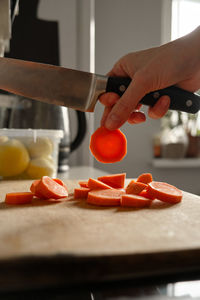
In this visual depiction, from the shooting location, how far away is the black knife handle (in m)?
1.06

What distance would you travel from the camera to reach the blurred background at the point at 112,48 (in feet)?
7.31

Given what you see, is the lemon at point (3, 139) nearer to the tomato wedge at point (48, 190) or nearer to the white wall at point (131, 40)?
the tomato wedge at point (48, 190)

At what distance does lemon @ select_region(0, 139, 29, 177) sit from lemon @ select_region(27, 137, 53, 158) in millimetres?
32

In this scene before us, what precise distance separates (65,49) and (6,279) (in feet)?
6.84

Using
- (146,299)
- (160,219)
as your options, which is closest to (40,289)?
(146,299)

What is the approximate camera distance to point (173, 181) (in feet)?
9.46

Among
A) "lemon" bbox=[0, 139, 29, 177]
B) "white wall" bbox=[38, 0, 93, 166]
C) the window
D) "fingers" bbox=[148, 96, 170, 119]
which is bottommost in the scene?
"lemon" bbox=[0, 139, 29, 177]

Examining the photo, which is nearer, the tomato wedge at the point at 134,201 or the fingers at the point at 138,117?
the tomato wedge at the point at 134,201

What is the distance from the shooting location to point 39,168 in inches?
52.0

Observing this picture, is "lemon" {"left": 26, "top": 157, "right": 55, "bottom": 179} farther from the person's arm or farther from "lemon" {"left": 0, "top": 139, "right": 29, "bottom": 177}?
the person's arm

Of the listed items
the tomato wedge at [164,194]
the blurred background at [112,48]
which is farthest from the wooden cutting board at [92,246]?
the blurred background at [112,48]

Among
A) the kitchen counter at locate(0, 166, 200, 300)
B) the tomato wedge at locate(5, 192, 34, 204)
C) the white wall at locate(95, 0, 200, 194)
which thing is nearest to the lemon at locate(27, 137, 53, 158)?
the tomato wedge at locate(5, 192, 34, 204)

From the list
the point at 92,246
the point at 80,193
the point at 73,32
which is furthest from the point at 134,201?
the point at 73,32

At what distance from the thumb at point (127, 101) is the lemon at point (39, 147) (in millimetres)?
402
